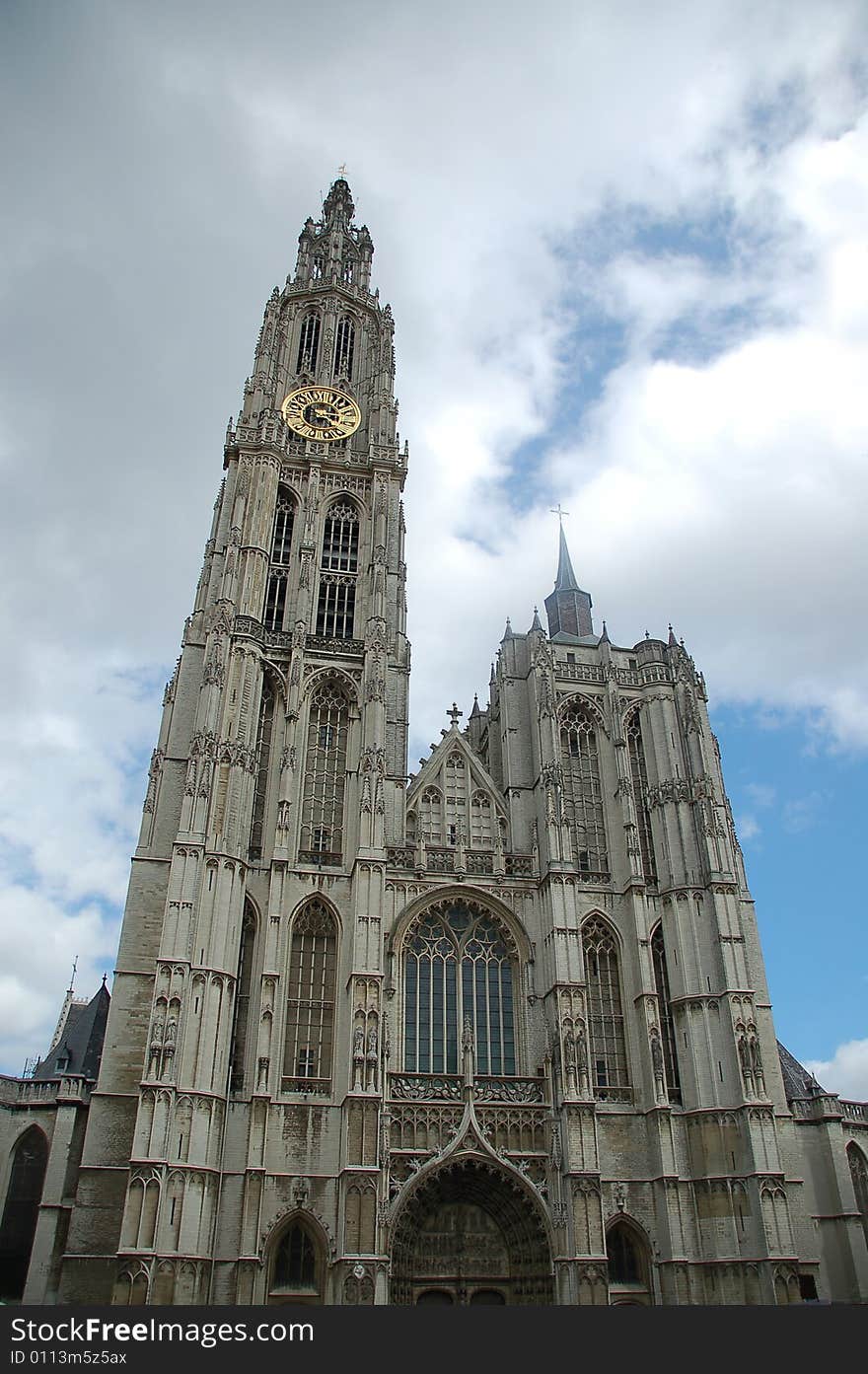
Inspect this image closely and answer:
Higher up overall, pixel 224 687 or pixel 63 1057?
pixel 224 687

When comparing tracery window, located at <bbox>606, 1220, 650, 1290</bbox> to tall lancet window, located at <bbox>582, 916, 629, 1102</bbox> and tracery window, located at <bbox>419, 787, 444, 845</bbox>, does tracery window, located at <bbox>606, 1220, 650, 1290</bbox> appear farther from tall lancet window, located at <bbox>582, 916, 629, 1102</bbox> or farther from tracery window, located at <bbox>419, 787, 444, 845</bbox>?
tracery window, located at <bbox>419, 787, 444, 845</bbox>

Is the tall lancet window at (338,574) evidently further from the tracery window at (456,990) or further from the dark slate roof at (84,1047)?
the dark slate roof at (84,1047)

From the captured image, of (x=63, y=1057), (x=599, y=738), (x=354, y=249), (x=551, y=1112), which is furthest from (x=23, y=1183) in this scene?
(x=354, y=249)

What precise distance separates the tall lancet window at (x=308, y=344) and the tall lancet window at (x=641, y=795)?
24.2 m

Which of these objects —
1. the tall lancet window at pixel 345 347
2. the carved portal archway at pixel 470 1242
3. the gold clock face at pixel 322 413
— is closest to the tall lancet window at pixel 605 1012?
the carved portal archway at pixel 470 1242

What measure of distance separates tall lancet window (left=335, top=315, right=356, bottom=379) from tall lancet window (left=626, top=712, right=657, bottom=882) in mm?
23411

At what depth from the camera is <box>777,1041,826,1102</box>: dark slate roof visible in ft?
118

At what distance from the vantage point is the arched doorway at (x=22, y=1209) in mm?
30125

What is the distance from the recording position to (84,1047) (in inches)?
1449

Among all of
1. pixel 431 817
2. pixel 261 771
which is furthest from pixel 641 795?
pixel 261 771

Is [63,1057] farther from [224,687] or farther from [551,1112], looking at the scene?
[551,1112]

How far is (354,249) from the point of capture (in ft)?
185

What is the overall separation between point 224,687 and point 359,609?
25.1 ft

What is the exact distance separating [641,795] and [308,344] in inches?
1129
